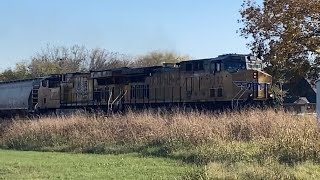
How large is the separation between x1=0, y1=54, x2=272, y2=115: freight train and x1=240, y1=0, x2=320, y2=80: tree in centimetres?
117

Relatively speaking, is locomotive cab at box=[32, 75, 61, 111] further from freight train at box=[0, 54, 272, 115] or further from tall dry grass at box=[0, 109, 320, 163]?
tall dry grass at box=[0, 109, 320, 163]

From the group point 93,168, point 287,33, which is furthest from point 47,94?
point 93,168

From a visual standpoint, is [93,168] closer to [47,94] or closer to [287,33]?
[287,33]

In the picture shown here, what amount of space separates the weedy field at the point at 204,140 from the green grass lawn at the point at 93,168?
61 centimetres

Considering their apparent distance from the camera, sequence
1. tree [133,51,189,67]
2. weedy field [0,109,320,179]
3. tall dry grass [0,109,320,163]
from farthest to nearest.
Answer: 1. tree [133,51,189,67]
2. tall dry grass [0,109,320,163]
3. weedy field [0,109,320,179]

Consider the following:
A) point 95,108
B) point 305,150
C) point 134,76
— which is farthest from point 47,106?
point 305,150

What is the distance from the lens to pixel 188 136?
16.3 metres

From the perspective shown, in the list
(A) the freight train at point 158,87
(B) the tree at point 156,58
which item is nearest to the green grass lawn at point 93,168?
(A) the freight train at point 158,87

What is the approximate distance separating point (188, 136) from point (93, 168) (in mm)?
4389

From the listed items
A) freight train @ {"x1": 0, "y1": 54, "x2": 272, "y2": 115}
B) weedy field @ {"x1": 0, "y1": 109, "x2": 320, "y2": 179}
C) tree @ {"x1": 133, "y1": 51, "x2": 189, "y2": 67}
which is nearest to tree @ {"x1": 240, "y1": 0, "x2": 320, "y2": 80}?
freight train @ {"x1": 0, "y1": 54, "x2": 272, "y2": 115}

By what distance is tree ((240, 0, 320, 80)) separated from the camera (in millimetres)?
26047

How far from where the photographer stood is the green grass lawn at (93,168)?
11.3m

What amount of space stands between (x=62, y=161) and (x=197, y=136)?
4176 millimetres

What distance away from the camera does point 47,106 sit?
126 ft
